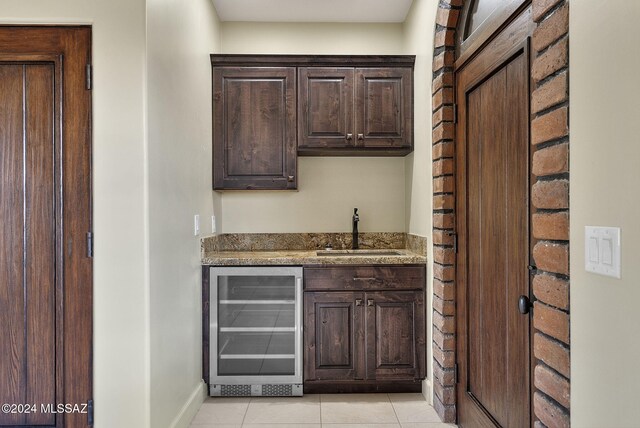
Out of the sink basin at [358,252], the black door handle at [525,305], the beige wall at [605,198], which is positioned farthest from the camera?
the sink basin at [358,252]

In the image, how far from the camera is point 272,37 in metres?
3.60

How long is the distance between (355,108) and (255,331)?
1810 millimetres

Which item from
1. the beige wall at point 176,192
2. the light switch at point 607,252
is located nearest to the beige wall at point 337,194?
the beige wall at point 176,192

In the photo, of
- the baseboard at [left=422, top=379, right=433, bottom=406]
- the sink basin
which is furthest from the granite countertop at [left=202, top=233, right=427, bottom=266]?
the baseboard at [left=422, top=379, right=433, bottom=406]

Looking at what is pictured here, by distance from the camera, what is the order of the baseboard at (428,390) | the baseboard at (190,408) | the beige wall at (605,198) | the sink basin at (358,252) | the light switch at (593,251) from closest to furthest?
the beige wall at (605,198)
the light switch at (593,251)
the baseboard at (190,408)
the baseboard at (428,390)
the sink basin at (358,252)

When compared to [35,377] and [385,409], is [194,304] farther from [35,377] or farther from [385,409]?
[385,409]

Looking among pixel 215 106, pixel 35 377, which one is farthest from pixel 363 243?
pixel 35 377

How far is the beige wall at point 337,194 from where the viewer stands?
3.63 metres

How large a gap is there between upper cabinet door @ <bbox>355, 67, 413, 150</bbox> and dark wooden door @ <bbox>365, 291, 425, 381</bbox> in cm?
117

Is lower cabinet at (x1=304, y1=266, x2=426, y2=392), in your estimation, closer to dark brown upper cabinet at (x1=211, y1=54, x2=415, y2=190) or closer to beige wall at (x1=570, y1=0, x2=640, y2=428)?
dark brown upper cabinet at (x1=211, y1=54, x2=415, y2=190)

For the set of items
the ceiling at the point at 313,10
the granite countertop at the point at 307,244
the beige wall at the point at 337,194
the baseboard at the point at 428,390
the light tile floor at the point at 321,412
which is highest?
the ceiling at the point at 313,10

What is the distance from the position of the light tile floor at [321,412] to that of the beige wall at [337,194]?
4.42 ft

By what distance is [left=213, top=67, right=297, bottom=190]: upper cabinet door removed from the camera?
3.31m

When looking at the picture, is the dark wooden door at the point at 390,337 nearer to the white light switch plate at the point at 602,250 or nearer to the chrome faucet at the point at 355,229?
the chrome faucet at the point at 355,229
